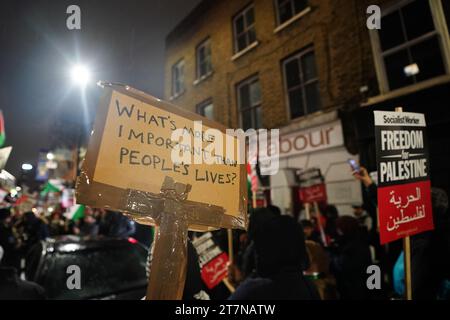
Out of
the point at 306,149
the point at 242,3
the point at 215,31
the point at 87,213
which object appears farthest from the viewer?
the point at 215,31

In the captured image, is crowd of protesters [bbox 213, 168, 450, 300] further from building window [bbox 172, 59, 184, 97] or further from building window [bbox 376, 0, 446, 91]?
building window [bbox 172, 59, 184, 97]

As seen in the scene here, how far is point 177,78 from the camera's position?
1500 centimetres

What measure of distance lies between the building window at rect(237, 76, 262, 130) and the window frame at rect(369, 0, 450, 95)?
4.11m

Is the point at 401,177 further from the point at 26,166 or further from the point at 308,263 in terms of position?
the point at 26,166

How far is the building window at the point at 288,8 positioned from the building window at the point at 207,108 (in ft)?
14.6

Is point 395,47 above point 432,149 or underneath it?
above

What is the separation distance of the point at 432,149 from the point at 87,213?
1045cm

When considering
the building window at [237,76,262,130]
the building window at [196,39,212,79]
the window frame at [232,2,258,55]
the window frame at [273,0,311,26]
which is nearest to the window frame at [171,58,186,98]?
the building window at [196,39,212,79]

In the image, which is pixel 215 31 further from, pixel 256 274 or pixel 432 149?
pixel 256 274

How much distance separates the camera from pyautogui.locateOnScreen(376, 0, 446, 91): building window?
6309 mm

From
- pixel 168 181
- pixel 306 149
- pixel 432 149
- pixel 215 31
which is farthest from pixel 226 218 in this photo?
pixel 215 31

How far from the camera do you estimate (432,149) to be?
594cm

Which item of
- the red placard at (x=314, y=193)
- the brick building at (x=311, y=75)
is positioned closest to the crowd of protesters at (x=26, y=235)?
the red placard at (x=314, y=193)

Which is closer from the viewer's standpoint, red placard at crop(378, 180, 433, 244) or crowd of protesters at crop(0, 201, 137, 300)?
red placard at crop(378, 180, 433, 244)
